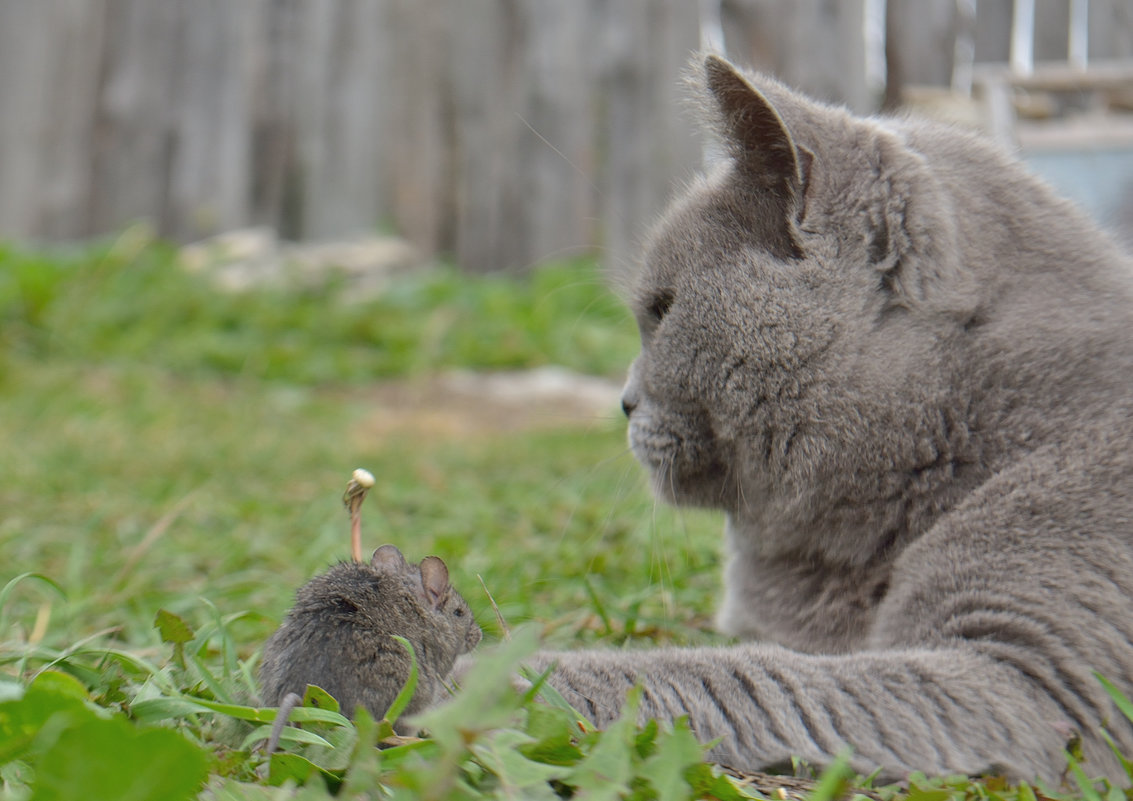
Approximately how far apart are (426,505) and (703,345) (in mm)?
1694

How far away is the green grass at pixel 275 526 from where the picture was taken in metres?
0.98

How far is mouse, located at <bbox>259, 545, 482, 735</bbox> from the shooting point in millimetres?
1167

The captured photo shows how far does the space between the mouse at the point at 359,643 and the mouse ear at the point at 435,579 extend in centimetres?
2

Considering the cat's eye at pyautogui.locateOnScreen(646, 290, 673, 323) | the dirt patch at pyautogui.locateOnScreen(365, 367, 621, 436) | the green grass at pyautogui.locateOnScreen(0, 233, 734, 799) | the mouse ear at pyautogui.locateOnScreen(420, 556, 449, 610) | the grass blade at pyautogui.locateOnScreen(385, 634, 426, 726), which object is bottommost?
the dirt patch at pyautogui.locateOnScreen(365, 367, 621, 436)

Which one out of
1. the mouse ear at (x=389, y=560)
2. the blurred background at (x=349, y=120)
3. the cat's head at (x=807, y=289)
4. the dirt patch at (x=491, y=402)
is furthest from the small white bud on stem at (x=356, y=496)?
the blurred background at (x=349, y=120)

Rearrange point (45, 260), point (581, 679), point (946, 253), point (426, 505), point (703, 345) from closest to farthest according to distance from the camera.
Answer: point (581, 679), point (946, 253), point (703, 345), point (426, 505), point (45, 260)

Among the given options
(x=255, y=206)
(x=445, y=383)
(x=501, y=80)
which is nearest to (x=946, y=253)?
(x=445, y=383)

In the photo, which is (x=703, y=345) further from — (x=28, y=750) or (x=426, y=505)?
(x=426, y=505)

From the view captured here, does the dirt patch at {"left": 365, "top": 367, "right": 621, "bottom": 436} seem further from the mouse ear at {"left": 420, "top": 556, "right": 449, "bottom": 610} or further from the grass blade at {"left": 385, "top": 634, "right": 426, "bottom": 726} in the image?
the grass blade at {"left": 385, "top": 634, "right": 426, "bottom": 726}

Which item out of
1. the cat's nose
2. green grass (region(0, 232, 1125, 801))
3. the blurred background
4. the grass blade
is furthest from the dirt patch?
the grass blade

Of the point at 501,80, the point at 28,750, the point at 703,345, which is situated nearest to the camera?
the point at 28,750

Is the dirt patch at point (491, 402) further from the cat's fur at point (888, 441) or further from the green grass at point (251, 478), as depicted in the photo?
the cat's fur at point (888, 441)

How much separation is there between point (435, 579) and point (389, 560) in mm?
65

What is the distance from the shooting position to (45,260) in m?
6.08
